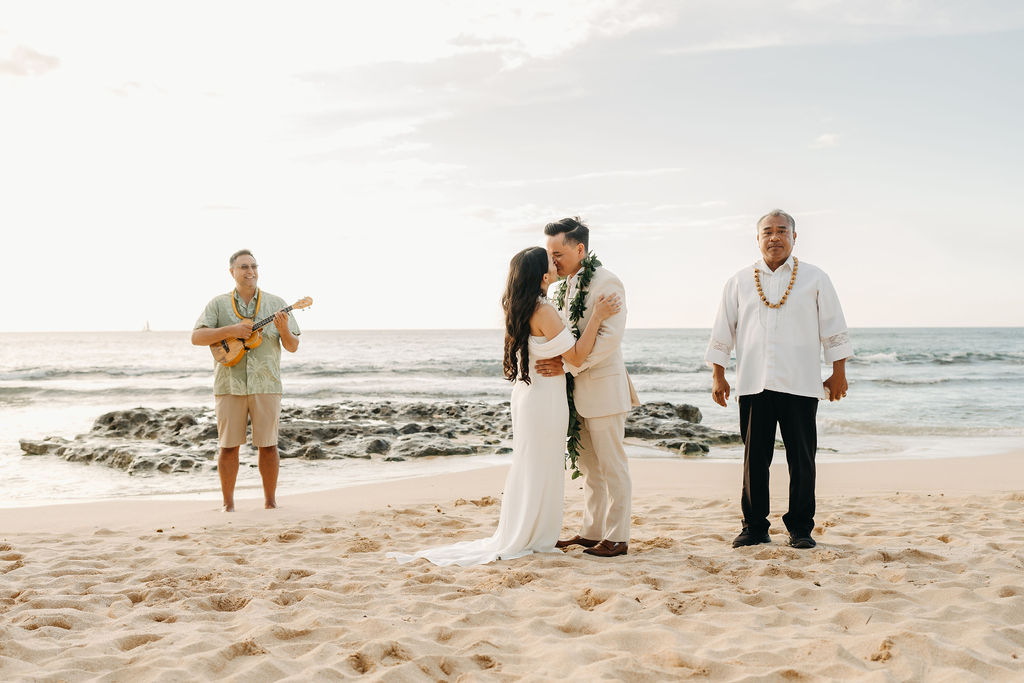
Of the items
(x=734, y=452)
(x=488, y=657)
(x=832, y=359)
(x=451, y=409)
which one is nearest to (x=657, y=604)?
(x=488, y=657)

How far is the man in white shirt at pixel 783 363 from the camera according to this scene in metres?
4.60

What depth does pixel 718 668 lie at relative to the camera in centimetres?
284

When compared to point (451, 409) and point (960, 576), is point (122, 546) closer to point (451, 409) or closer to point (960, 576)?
point (960, 576)

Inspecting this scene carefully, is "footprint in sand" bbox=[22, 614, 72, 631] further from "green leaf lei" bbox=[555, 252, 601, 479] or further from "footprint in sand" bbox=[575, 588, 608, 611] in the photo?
"green leaf lei" bbox=[555, 252, 601, 479]

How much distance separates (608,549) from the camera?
4594mm

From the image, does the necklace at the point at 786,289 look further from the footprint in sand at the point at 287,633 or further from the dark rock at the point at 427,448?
the dark rock at the point at 427,448

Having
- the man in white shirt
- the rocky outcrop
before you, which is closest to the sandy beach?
the man in white shirt

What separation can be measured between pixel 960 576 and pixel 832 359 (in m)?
1.38

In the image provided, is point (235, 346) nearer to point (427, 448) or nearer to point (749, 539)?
point (749, 539)

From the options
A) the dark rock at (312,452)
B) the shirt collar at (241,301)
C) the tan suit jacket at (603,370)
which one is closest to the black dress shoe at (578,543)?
the tan suit jacket at (603,370)

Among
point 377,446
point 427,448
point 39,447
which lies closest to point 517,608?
point 427,448

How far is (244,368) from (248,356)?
10 centimetres

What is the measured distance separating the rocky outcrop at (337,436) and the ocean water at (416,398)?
356 millimetres

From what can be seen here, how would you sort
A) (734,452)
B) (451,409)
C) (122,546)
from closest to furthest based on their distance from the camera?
(122,546)
(734,452)
(451,409)
